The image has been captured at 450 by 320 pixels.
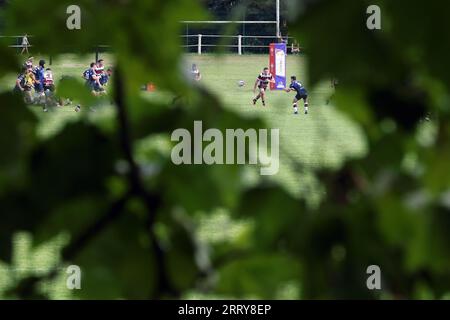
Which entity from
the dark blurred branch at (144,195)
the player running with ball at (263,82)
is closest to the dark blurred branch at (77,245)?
the dark blurred branch at (144,195)

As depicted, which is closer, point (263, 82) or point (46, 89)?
point (46, 89)

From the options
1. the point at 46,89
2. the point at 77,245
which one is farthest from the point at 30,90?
the point at 77,245

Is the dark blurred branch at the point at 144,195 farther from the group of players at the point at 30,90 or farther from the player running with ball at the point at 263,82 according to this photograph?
the player running with ball at the point at 263,82

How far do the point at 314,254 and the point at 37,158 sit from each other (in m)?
0.15

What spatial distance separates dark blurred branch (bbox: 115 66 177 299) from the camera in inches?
17.6

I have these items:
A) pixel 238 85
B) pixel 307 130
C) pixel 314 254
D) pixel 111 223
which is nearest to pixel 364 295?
pixel 314 254

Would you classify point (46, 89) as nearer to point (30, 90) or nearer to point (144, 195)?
point (30, 90)

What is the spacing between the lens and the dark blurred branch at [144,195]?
0.45 meters

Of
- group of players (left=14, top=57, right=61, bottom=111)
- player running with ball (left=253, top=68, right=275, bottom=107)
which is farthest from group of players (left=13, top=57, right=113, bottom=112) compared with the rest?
player running with ball (left=253, top=68, right=275, bottom=107)

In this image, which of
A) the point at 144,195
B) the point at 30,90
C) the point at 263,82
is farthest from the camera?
the point at 263,82

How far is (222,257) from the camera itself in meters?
0.47

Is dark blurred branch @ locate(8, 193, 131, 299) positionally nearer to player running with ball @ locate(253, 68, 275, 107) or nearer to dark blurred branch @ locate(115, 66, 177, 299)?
dark blurred branch @ locate(115, 66, 177, 299)

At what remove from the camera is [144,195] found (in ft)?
1.47

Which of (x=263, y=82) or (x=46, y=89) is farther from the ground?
(x=46, y=89)
